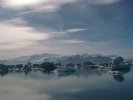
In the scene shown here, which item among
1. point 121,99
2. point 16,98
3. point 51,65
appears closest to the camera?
point 121,99

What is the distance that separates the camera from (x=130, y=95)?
31094 millimetres

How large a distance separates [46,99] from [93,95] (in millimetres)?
5275

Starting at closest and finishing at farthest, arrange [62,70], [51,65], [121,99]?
[121,99], [62,70], [51,65]

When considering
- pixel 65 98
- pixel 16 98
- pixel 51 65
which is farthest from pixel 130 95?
pixel 51 65

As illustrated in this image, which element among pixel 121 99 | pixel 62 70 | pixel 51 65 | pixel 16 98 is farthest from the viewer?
pixel 51 65

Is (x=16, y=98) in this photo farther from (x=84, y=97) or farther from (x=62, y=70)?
(x=62, y=70)

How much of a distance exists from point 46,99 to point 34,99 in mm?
1290

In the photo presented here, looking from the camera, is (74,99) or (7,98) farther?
(7,98)

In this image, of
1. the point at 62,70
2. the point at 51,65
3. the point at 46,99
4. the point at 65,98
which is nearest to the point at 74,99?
the point at 65,98

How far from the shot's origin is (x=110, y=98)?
2914 cm

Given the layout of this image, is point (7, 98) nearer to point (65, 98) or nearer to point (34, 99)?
point (34, 99)


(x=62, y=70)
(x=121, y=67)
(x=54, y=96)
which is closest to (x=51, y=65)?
(x=62, y=70)

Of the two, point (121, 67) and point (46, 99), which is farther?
point (121, 67)

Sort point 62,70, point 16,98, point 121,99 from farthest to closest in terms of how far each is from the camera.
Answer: point 62,70, point 16,98, point 121,99
